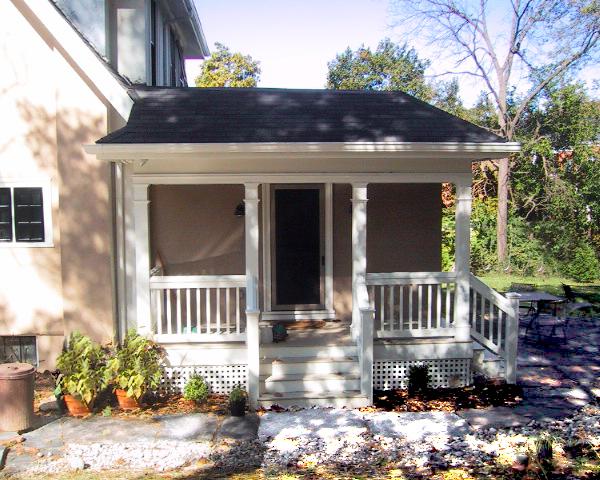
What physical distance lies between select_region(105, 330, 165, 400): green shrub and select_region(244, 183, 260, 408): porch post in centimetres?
118

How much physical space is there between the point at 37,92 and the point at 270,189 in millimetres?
3690

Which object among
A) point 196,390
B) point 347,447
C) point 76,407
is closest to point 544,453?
point 347,447

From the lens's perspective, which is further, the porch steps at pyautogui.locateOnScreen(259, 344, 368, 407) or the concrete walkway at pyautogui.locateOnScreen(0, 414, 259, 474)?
the porch steps at pyautogui.locateOnScreen(259, 344, 368, 407)

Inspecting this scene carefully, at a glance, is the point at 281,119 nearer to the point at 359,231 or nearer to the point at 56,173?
the point at 359,231

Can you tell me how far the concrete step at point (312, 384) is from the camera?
7785 millimetres

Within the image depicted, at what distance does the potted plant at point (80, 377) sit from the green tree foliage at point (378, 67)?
112 feet

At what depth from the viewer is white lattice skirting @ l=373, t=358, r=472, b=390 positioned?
8297mm

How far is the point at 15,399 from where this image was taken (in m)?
6.79

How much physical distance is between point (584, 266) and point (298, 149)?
15.3 meters

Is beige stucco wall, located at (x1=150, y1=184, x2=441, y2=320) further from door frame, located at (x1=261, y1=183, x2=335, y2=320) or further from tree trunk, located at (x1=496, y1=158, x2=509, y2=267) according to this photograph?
tree trunk, located at (x1=496, y1=158, x2=509, y2=267)

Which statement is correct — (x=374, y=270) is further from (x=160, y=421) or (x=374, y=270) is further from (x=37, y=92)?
(x=37, y=92)

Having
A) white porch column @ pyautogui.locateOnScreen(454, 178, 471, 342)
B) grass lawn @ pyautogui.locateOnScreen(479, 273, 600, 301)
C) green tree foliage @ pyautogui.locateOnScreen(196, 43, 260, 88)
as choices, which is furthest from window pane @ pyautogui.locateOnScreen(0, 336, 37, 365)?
green tree foliage @ pyautogui.locateOnScreen(196, 43, 260, 88)

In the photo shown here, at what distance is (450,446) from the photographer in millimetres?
A: 6301

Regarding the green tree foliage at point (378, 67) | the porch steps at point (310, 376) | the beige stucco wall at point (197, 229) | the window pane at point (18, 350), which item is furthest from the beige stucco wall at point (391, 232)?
the green tree foliage at point (378, 67)
